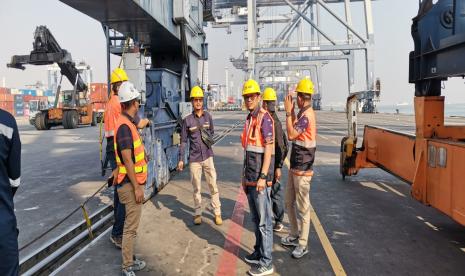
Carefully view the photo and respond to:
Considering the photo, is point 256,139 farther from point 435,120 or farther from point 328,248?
point 435,120

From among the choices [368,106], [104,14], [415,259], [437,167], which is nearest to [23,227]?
[104,14]

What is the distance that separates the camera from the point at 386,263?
158 inches

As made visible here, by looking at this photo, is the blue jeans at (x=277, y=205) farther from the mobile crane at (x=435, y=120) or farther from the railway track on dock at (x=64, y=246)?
the railway track on dock at (x=64, y=246)

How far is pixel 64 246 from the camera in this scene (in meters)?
4.55

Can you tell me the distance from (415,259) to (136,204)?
3.38 meters

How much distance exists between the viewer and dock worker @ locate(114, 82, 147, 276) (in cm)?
364

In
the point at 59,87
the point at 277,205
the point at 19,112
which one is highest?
the point at 59,87

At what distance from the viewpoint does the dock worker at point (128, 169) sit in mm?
3639

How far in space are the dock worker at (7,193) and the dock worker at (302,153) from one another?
282 cm

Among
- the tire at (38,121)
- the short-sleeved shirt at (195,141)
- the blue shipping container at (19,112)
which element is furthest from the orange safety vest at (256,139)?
the blue shipping container at (19,112)

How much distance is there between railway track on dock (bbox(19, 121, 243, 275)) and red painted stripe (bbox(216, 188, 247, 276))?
1.91 meters

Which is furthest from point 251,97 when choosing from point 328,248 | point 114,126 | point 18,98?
point 18,98

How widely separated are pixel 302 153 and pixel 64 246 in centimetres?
339

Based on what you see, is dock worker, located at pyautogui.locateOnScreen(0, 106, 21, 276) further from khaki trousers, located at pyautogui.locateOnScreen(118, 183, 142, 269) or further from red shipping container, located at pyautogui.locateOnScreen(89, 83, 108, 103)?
red shipping container, located at pyautogui.locateOnScreen(89, 83, 108, 103)
